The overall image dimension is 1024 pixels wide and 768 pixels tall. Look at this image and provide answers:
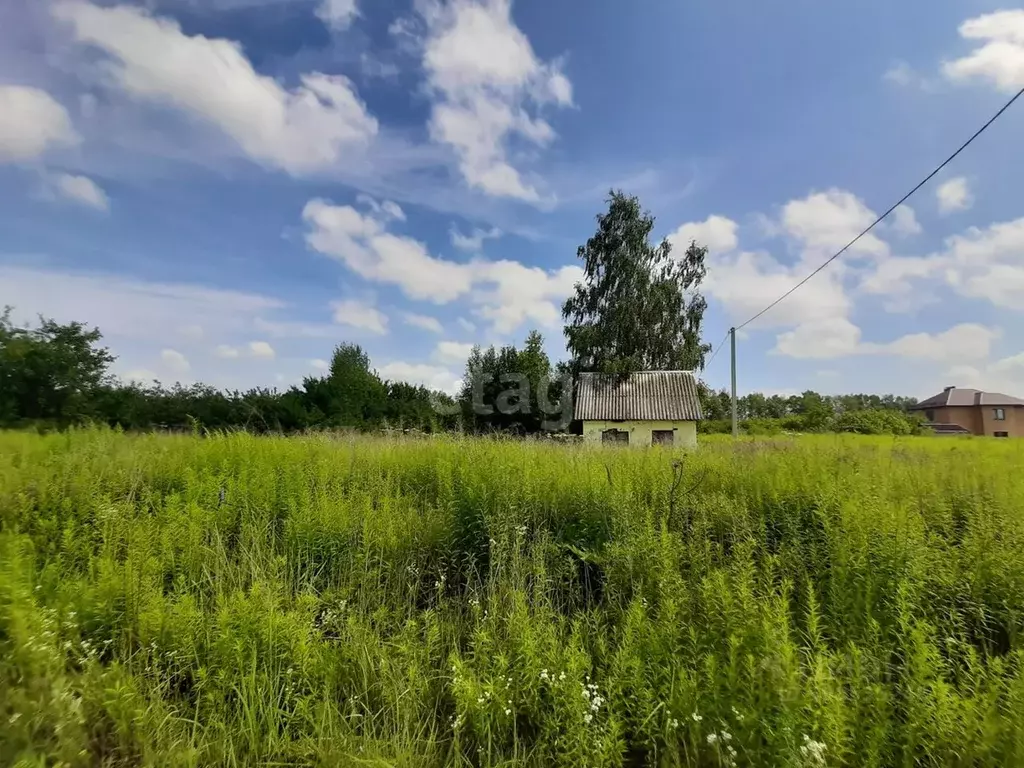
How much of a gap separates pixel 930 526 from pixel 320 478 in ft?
19.8

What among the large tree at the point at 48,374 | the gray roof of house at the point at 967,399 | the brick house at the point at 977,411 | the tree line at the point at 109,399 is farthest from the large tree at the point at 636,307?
the gray roof of house at the point at 967,399

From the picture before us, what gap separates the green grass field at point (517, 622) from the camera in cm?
215

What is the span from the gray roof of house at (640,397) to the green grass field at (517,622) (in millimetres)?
18057

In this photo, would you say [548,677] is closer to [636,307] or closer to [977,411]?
[636,307]

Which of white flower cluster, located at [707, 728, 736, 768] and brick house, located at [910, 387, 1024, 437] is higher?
brick house, located at [910, 387, 1024, 437]

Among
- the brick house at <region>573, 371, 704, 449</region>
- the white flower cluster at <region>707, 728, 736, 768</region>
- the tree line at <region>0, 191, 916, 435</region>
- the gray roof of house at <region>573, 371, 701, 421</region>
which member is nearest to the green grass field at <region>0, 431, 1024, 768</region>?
the white flower cluster at <region>707, 728, 736, 768</region>

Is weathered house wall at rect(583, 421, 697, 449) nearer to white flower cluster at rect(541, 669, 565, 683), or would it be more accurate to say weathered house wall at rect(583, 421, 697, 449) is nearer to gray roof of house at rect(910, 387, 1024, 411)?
white flower cluster at rect(541, 669, 565, 683)

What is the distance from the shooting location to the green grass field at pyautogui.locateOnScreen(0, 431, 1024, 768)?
7.06 feet

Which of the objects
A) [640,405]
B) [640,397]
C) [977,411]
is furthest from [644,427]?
[977,411]

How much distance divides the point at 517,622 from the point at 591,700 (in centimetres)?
58

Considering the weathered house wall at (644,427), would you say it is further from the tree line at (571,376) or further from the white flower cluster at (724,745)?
the white flower cluster at (724,745)

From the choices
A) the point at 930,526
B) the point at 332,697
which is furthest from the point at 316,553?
the point at 930,526

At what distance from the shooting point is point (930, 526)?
407cm

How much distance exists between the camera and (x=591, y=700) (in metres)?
2.46
